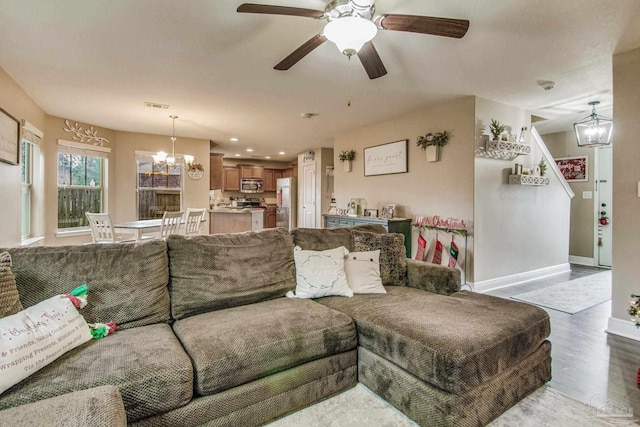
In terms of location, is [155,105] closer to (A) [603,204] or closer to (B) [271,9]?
(B) [271,9]

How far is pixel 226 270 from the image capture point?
2.17 m

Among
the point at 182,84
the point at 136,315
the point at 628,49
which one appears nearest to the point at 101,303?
the point at 136,315

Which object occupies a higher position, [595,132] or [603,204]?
[595,132]

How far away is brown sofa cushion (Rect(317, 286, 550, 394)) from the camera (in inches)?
59.4

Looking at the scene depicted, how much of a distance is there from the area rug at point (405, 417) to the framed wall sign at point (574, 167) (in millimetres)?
5361

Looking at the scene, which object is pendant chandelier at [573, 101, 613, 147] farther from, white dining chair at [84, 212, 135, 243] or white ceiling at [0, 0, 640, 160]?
white dining chair at [84, 212, 135, 243]

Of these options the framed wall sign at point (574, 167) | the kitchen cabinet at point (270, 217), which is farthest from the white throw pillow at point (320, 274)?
the kitchen cabinet at point (270, 217)

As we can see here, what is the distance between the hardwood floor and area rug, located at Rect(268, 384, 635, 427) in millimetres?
123

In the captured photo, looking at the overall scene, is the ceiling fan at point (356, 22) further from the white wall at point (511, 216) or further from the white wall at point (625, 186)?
the white wall at point (511, 216)

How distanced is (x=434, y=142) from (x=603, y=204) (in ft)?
12.2

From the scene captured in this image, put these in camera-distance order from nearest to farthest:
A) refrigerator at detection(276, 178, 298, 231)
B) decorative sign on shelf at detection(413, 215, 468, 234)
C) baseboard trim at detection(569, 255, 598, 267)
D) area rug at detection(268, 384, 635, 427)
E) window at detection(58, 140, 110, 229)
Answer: area rug at detection(268, 384, 635, 427)
decorative sign on shelf at detection(413, 215, 468, 234)
window at detection(58, 140, 110, 229)
baseboard trim at detection(569, 255, 598, 267)
refrigerator at detection(276, 178, 298, 231)

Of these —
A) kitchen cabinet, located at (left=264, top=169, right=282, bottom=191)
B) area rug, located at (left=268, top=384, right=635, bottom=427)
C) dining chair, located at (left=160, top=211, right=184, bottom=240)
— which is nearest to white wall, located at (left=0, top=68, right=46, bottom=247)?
dining chair, located at (left=160, top=211, right=184, bottom=240)

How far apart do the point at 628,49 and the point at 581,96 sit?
128cm

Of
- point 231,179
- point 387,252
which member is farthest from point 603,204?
point 231,179
